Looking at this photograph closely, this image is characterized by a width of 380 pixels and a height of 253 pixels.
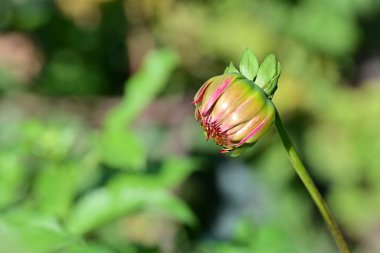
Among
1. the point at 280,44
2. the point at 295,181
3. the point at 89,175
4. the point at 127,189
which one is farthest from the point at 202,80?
the point at 127,189

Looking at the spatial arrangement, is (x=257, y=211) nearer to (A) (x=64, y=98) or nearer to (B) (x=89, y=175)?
(A) (x=64, y=98)

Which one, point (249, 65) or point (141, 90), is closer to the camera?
point (249, 65)

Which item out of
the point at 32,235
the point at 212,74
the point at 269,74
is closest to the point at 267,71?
the point at 269,74

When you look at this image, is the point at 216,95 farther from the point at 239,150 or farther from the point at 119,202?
the point at 119,202

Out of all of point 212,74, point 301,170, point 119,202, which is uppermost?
point 301,170

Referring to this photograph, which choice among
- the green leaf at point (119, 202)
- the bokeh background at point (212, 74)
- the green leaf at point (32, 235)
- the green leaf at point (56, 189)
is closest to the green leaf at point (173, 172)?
the green leaf at point (119, 202)

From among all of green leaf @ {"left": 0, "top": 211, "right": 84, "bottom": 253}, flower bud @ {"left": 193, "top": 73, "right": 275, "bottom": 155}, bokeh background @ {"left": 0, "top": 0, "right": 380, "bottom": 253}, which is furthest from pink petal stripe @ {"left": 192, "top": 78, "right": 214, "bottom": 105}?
bokeh background @ {"left": 0, "top": 0, "right": 380, "bottom": 253}

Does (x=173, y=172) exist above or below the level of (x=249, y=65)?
below
